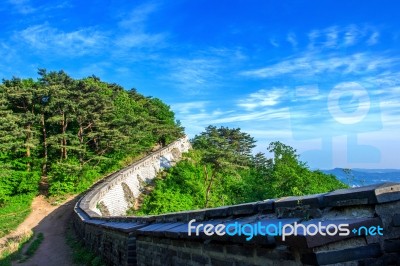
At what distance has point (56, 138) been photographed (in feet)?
103

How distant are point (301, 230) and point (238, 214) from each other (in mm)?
1567

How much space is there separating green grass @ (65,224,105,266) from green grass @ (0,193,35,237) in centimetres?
617

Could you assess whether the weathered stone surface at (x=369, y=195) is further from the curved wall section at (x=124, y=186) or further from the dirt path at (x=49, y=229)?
the curved wall section at (x=124, y=186)

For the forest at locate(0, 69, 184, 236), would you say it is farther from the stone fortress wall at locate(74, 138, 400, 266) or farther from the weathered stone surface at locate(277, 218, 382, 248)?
the weathered stone surface at locate(277, 218, 382, 248)

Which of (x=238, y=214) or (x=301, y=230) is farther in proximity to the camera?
(x=238, y=214)

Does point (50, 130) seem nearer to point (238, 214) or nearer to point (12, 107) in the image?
point (12, 107)

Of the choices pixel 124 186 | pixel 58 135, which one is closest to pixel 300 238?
pixel 124 186

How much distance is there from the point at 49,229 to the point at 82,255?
9.25m

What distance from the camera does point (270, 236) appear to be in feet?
9.82

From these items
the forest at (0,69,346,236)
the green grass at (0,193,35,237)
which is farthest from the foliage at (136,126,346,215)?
the green grass at (0,193,35,237)

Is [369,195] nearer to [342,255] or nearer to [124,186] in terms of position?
[342,255]

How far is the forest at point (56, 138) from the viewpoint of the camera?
93.0 ft

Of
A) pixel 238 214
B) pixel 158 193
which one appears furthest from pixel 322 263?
pixel 158 193

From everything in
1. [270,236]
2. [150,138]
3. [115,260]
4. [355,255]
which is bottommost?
[115,260]
